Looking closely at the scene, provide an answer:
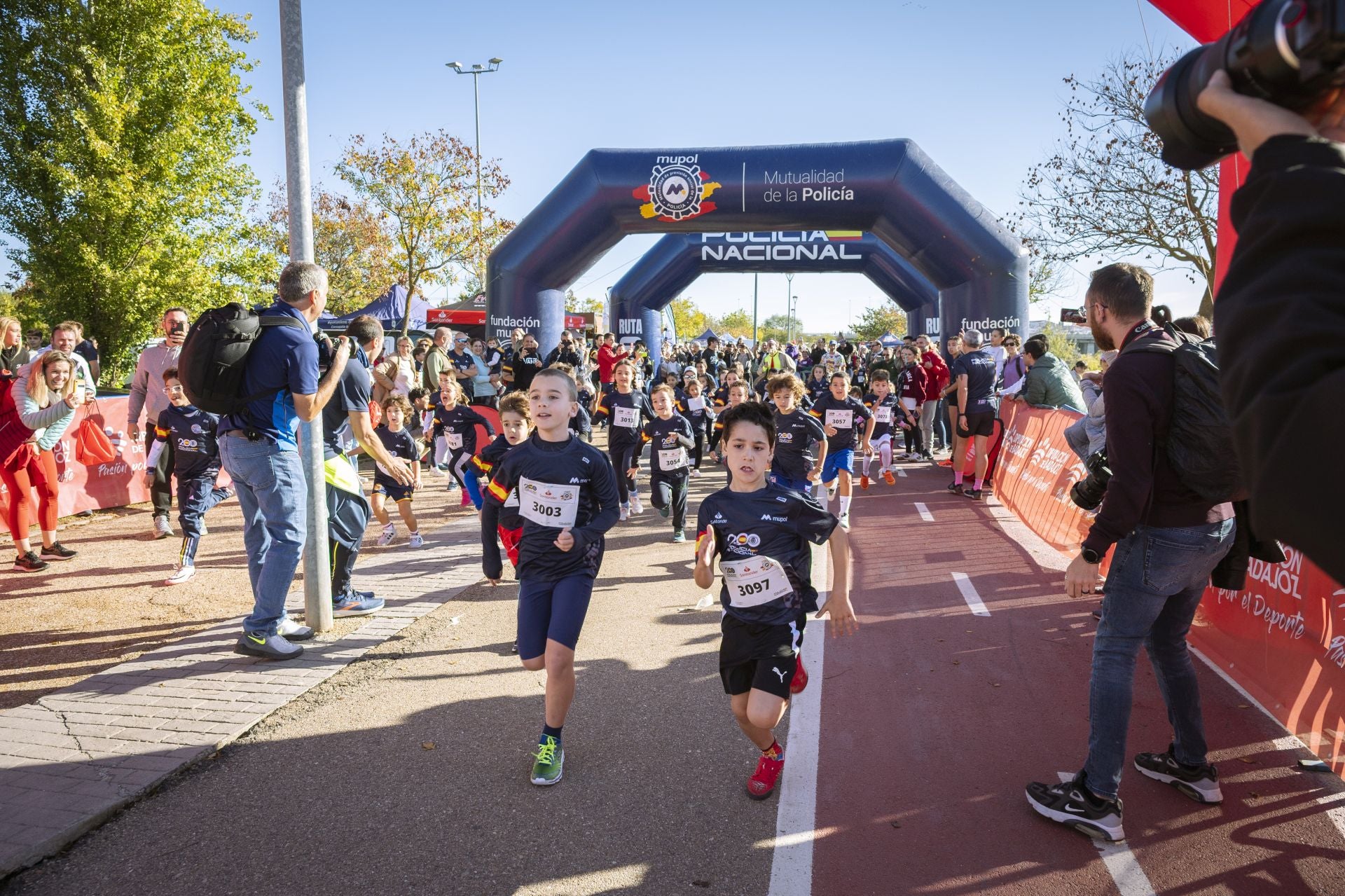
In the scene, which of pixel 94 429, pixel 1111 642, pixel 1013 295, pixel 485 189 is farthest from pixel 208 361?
pixel 485 189

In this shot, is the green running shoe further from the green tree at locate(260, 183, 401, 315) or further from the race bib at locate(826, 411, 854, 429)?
the green tree at locate(260, 183, 401, 315)

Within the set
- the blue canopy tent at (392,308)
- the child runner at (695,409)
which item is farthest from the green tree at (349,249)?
the child runner at (695,409)

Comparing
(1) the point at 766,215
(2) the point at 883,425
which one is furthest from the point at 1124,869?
(1) the point at 766,215

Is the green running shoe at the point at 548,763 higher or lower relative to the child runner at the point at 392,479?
lower

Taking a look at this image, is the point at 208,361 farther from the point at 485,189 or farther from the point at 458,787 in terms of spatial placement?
the point at 485,189

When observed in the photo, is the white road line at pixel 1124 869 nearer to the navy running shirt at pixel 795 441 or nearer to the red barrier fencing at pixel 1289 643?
the red barrier fencing at pixel 1289 643

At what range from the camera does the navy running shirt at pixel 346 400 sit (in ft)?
19.2

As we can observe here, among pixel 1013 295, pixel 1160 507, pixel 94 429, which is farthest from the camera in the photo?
pixel 1013 295

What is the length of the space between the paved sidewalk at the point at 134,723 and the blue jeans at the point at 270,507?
41cm

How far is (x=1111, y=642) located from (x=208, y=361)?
479cm

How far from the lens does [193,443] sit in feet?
25.2

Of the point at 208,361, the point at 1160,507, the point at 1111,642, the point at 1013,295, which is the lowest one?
the point at 1111,642

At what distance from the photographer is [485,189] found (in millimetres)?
28469

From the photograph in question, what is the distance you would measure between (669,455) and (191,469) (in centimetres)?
460
